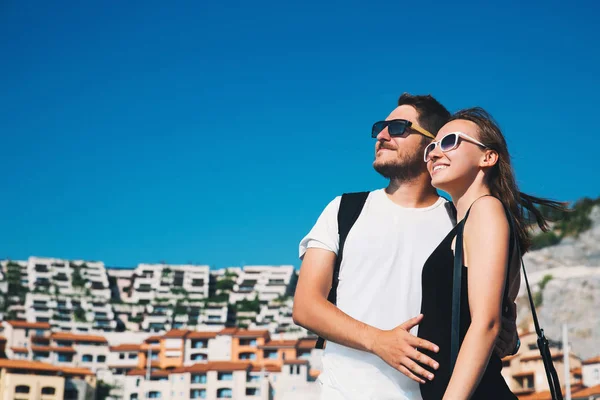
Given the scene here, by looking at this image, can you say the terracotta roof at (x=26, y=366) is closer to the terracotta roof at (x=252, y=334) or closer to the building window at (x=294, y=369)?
the terracotta roof at (x=252, y=334)

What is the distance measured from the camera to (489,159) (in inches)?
107

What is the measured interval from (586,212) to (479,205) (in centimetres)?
7832

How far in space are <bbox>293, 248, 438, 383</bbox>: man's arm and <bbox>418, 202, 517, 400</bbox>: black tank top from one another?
0.03m

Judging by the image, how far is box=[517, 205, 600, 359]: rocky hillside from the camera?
5709 cm

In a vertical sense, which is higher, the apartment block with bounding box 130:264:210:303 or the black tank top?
the apartment block with bounding box 130:264:210:303

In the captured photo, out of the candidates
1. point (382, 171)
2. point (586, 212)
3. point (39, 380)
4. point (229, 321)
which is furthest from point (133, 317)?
point (382, 171)

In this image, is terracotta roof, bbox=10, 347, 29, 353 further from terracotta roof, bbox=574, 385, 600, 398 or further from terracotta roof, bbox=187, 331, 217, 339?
terracotta roof, bbox=574, 385, 600, 398

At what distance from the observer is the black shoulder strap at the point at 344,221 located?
3100mm

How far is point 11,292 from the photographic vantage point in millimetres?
81438

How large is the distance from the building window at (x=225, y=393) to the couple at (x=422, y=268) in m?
54.9

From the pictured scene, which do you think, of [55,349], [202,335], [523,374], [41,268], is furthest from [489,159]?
[41,268]

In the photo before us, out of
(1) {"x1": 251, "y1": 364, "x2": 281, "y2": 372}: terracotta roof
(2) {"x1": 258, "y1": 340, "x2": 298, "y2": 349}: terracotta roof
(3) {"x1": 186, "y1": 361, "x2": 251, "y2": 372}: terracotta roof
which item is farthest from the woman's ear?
(2) {"x1": 258, "y1": 340, "x2": 298, "y2": 349}: terracotta roof

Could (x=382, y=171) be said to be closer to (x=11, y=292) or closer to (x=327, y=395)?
(x=327, y=395)

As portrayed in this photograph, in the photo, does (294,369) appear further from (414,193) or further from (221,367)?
(414,193)
